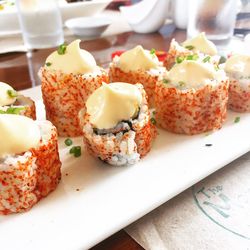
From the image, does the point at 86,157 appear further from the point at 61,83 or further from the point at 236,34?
the point at 236,34

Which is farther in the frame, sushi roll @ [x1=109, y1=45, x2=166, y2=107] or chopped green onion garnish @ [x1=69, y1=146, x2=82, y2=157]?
sushi roll @ [x1=109, y1=45, x2=166, y2=107]

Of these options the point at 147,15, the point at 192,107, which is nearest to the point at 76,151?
the point at 192,107

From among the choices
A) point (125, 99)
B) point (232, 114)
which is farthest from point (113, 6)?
point (125, 99)

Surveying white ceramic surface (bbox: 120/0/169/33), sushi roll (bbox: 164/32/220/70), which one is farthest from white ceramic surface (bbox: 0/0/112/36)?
sushi roll (bbox: 164/32/220/70)

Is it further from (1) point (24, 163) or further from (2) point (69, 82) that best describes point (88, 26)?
(1) point (24, 163)

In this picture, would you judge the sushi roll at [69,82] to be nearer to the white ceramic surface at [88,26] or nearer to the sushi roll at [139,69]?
the sushi roll at [139,69]

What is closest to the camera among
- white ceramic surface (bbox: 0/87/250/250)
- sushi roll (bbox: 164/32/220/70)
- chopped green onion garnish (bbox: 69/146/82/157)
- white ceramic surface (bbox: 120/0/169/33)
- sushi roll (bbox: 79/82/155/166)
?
white ceramic surface (bbox: 0/87/250/250)

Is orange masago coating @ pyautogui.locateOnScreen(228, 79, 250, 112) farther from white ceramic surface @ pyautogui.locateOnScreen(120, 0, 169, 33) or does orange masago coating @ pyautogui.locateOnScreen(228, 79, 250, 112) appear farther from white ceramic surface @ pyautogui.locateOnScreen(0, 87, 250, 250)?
white ceramic surface @ pyautogui.locateOnScreen(120, 0, 169, 33)
